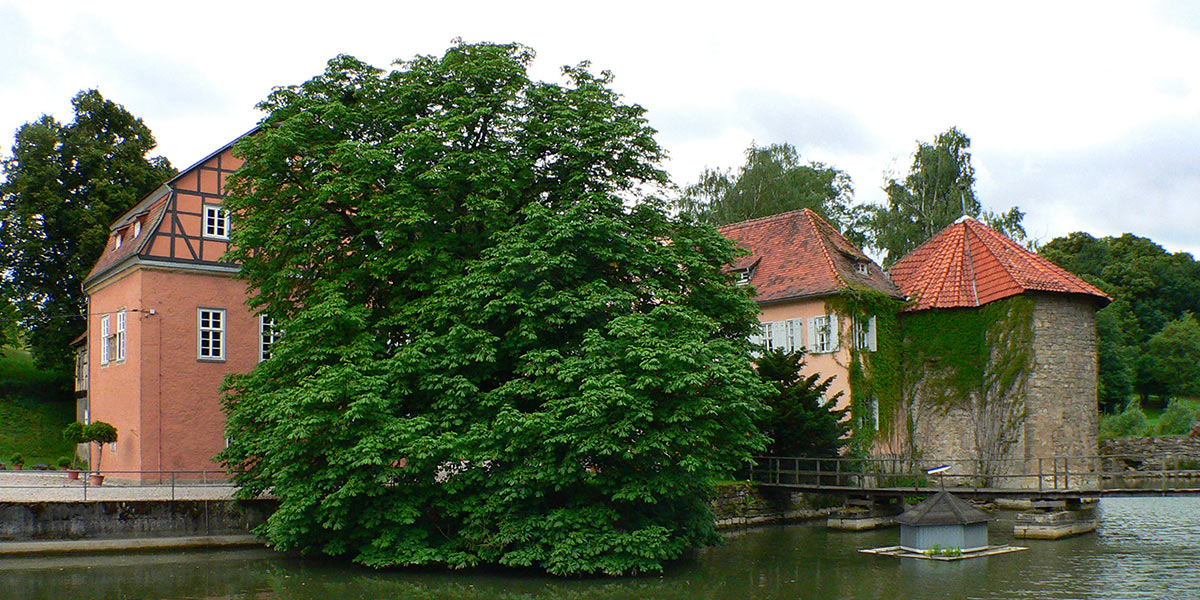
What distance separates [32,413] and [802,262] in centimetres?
2789

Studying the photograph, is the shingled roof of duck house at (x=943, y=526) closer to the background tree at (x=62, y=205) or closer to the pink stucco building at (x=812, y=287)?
the pink stucco building at (x=812, y=287)

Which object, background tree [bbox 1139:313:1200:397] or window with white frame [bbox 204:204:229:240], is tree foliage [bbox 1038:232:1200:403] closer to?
background tree [bbox 1139:313:1200:397]

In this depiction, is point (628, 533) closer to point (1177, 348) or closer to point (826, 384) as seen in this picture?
point (826, 384)

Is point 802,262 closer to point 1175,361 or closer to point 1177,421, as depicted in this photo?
point 1177,421

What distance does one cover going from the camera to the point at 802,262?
35375mm

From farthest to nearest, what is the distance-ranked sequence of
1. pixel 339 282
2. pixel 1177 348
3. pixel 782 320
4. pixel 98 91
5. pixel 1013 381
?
pixel 1177 348 < pixel 98 91 < pixel 782 320 < pixel 1013 381 < pixel 339 282

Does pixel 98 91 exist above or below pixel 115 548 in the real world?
above

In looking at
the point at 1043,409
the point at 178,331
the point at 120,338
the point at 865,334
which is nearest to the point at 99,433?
the point at 120,338

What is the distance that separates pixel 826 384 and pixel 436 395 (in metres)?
13.6

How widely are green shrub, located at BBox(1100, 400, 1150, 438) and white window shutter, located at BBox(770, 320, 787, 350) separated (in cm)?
1902

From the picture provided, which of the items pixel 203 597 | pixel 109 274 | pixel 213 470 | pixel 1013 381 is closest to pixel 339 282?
pixel 203 597

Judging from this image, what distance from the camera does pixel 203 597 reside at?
16.3 metres

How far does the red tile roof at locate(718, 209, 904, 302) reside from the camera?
34188mm

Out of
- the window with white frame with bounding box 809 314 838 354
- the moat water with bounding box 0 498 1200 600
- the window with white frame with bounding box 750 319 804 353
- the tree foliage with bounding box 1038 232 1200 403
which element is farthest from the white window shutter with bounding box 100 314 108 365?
the tree foliage with bounding box 1038 232 1200 403
